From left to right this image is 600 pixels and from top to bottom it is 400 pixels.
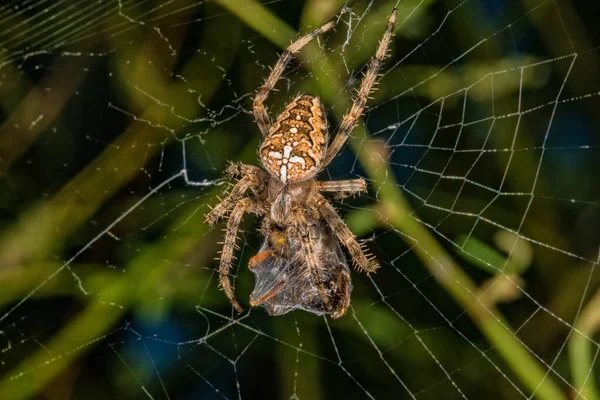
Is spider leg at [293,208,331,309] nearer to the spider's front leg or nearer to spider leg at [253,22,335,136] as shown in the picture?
the spider's front leg

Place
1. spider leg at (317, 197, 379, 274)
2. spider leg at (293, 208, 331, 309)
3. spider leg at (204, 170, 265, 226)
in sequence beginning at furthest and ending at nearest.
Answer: spider leg at (204, 170, 265, 226) < spider leg at (317, 197, 379, 274) < spider leg at (293, 208, 331, 309)

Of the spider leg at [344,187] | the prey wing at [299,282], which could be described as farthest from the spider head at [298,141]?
the prey wing at [299,282]

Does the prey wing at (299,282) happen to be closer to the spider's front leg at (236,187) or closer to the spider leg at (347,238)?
the spider leg at (347,238)

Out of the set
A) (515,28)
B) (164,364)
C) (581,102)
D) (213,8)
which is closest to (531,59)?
(515,28)

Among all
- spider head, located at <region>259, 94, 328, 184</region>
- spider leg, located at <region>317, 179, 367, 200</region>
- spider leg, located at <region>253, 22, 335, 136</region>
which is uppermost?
spider leg, located at <region>253, 22, 335, 136</region>

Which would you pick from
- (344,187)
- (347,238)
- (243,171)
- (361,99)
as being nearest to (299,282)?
(347,238)

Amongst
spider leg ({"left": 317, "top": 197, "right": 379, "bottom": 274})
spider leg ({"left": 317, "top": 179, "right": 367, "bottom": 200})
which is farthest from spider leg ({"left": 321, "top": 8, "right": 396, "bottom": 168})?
spider leg ({"left": 317, "top": 197, "right": 379, "bottom": 274})
